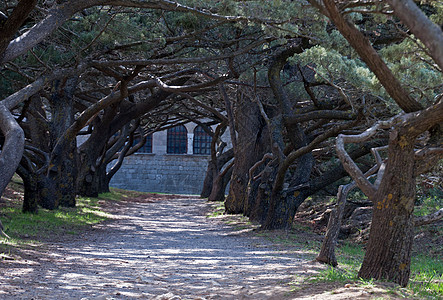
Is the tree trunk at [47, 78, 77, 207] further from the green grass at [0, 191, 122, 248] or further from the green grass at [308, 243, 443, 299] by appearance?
the green grass at [308, 243, 443, 299]

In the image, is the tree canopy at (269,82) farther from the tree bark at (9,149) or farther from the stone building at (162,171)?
the stone building at (162,171)

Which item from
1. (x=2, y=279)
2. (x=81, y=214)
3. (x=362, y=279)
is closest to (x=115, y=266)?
(x=2, y=279)

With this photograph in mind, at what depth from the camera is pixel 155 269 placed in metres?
7.05

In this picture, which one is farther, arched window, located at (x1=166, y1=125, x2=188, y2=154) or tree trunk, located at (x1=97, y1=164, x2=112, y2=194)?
arched window, located at (x1=166, y1=125, x2=188, y2=154)

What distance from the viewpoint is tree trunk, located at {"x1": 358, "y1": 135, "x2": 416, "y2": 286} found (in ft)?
17.1

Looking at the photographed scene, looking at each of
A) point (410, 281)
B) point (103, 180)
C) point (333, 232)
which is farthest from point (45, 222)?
point (103, 180)

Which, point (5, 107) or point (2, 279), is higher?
point (5, 107)

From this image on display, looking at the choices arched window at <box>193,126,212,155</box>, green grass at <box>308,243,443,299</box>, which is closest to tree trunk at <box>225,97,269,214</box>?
green grass at <box>308,243,443,299</box>

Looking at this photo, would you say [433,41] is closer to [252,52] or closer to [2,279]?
[2,279]

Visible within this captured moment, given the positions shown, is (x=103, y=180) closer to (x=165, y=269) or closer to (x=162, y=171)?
(x=162, y=171)

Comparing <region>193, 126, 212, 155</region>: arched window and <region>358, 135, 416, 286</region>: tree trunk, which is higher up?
<region>193, 126, 212, 155</region>: arched window

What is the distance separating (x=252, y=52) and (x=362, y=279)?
743 centimetres

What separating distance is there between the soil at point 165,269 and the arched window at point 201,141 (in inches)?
1055

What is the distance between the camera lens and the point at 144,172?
37625 millimetres
